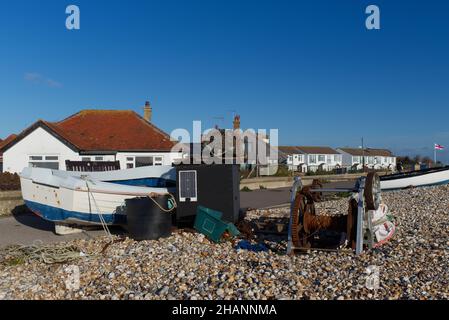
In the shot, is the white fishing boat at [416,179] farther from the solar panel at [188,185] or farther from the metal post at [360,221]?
the metal post at [360,221]

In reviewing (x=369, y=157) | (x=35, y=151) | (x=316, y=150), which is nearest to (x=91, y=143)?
(x=35, y=151)

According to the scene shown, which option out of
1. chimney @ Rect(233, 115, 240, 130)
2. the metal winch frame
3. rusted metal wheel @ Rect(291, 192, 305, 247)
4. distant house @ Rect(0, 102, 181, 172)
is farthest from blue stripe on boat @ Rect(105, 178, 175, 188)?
chimney @ Rect(233, 115, 240, 130)

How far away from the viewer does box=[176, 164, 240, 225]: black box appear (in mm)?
11219

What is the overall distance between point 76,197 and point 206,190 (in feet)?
10.4

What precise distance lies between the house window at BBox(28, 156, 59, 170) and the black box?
17377 millimetres

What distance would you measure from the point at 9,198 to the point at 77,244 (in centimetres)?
760

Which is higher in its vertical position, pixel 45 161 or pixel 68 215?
pixel 45 161

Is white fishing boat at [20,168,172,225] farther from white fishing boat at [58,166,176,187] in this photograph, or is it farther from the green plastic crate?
the green plastic crate

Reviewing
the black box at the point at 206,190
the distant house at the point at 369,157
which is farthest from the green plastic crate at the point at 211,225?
the distant house at the point at 369,157

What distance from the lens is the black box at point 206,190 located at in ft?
36.8

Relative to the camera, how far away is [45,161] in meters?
26.6

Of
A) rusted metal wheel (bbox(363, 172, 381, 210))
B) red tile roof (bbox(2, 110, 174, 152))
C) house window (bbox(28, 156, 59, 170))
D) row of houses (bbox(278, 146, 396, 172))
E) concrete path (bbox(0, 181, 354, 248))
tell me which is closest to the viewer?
rusted metal wheel (bbox(363, 172, 381, 210))

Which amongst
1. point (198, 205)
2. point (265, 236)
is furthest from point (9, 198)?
point (265, 236)

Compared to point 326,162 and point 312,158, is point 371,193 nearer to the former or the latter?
point 312,158
